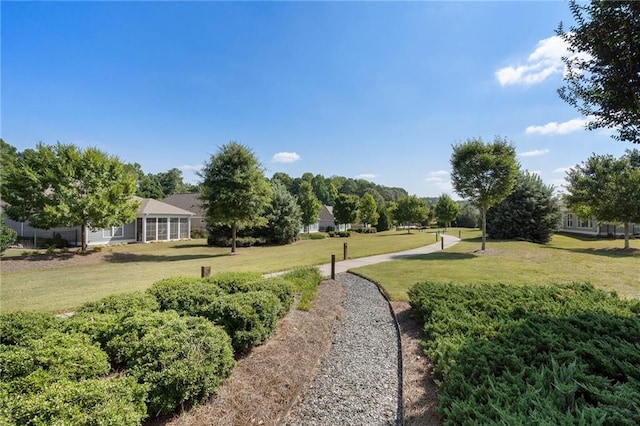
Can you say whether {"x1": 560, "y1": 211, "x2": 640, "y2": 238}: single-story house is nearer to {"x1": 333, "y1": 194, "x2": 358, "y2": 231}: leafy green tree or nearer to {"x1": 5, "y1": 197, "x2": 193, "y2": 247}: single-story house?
{"x1": 333, "y1": 194, "x2": 358, "y2": 231}: leafy green tree

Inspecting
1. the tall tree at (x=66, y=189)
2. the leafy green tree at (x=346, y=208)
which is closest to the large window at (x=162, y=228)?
the tall tree at (x=66, y=189)

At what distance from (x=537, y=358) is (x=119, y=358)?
5069mm

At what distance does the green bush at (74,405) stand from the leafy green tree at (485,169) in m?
19.5

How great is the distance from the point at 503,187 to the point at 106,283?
2071cm

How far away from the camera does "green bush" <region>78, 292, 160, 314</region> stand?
16.2ft

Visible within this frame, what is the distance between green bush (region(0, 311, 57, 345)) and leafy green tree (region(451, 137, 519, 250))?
19509 mm

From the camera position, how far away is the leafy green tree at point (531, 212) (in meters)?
25.9

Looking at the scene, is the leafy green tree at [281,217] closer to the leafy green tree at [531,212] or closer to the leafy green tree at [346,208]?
the leafy green tree at [346,208]

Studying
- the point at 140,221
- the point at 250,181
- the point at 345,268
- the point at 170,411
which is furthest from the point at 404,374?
the point at 140,221

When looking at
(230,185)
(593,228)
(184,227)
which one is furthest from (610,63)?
(593,228)

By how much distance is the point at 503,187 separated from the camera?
18.2 m

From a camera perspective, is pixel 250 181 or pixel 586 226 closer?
pixel 250 181

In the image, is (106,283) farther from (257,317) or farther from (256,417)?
(256,417)

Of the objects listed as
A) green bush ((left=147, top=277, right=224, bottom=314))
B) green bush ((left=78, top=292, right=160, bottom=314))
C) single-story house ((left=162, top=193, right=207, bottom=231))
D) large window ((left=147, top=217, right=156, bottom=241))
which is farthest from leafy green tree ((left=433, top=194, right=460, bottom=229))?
green bush ((left=78, top=292, right=160, bottom=314))
